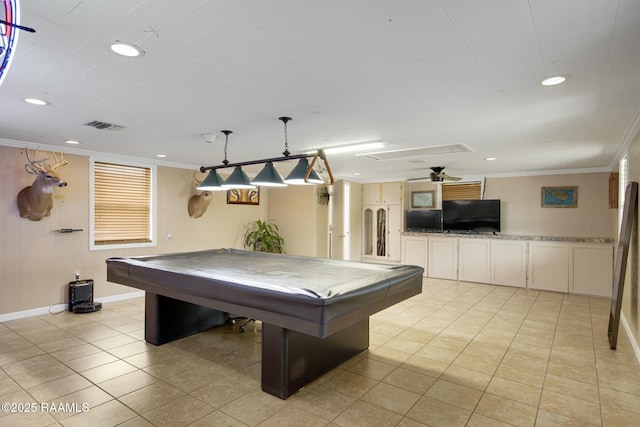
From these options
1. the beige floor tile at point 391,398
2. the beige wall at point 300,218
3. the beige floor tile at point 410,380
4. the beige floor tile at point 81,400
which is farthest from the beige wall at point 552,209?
the beige floor tile at point 81,400

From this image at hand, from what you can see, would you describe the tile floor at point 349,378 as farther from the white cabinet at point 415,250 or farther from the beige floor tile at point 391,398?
the white cabinet at point 415,250

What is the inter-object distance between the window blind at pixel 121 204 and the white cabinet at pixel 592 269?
757 cm

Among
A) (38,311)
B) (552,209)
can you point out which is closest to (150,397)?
(38,311)

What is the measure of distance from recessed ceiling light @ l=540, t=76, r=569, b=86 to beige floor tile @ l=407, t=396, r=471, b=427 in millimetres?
2377

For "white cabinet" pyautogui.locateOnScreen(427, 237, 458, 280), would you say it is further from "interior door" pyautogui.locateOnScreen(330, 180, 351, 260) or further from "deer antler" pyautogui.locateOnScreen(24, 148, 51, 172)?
"deer antler" pyautogui.locateOnScreen(24, 148, 51, 172)

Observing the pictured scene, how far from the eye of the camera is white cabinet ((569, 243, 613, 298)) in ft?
19.4

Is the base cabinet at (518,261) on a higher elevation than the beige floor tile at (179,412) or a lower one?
higher

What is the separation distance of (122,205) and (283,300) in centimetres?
456

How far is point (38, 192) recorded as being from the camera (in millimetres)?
4402

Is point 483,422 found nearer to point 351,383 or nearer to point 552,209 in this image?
point 351,383

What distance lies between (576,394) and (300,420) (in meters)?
2.20

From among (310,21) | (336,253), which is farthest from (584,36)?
(336,253)

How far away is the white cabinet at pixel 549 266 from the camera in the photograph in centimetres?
632

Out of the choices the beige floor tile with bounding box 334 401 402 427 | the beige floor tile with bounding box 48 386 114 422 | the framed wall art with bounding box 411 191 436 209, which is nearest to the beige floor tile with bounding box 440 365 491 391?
the beige floor tile with bounding box 334 401 402 427
